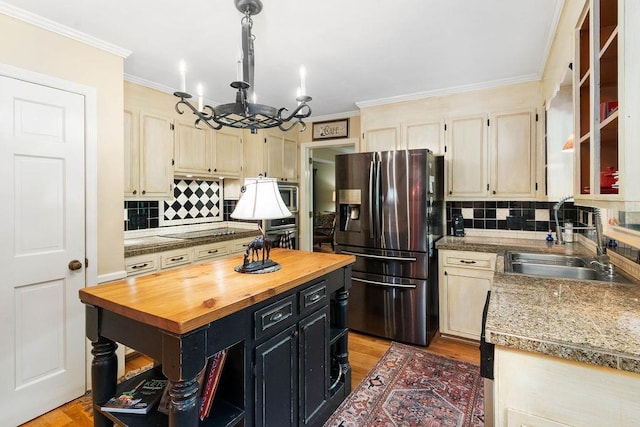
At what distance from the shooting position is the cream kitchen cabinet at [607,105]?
100 cm

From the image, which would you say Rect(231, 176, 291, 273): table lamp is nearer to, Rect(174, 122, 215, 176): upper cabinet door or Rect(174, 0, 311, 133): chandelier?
Rect(174, 0, 311, 133): chandelier

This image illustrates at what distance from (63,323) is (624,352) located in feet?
9.35

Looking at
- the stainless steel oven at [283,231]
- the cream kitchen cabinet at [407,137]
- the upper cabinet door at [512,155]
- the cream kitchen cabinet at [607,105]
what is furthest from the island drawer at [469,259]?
the stainless steel oven at [283,231]

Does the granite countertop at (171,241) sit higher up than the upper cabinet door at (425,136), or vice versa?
the upper cabinet door at (425,136)

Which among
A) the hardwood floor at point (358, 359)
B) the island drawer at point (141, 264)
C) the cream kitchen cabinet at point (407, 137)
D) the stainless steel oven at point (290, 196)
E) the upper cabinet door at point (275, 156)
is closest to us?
the hardwood floor at point (358, 359)

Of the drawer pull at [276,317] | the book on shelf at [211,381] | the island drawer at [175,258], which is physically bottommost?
the book on shelf at [211,381]

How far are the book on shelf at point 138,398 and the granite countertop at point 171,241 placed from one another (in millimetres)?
1391

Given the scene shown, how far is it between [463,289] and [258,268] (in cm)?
208

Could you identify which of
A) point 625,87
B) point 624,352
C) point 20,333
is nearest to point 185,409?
point 624,352

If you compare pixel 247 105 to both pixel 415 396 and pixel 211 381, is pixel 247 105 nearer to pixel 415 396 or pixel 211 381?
pixel 211 381

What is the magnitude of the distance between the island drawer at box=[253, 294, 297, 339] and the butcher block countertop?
0.23 feet

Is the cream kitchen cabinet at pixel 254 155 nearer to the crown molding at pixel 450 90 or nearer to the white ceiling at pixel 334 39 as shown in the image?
the white ceiling at pixel 334 39

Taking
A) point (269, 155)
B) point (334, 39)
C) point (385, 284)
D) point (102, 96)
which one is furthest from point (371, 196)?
point (102, 96)

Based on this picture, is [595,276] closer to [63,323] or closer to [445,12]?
[445,12]
